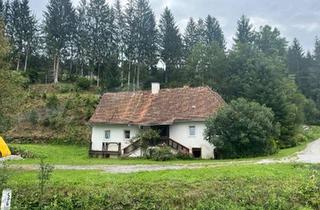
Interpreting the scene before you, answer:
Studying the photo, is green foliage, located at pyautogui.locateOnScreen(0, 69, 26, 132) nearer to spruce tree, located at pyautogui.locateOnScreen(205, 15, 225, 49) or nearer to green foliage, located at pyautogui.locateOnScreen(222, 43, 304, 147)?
green foliage, located at pyautogui.locateOnScreen(222, 43, 304, 147)

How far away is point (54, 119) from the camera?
47.8m

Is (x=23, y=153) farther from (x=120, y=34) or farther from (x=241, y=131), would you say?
(x=120, y=34)

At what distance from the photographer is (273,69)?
47031 millimetres

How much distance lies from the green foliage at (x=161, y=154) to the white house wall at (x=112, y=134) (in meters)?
5.31

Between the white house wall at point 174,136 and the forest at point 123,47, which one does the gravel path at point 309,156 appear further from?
the forest at point 123,47

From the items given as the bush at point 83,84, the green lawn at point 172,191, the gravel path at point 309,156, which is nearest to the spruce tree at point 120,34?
the bush at point 83,84

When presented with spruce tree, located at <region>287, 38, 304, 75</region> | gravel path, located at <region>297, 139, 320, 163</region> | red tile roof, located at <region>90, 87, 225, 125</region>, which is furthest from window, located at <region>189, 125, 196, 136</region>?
spruce tree, located at <region>287, 38, 304, 75</region>

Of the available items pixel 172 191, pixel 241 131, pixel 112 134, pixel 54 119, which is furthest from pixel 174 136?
pixel 172 191

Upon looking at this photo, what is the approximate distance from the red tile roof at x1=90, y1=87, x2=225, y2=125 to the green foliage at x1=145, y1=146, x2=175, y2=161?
4152mm

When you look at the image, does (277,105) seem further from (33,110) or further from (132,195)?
(132,195)

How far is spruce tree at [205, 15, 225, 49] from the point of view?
7519 centimetres

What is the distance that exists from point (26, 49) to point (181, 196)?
197 feet

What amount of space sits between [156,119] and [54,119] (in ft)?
53.1

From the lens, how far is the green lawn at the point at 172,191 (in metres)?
14.5
